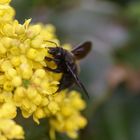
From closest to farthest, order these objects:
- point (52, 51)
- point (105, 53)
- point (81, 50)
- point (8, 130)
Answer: point (8, 130) < point (52, 51) < point (81, 50) < point (105, 53)

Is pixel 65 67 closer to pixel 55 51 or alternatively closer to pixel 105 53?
pixel 55 51

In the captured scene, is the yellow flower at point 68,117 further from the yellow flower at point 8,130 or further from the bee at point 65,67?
the yellow flower at point 8,130

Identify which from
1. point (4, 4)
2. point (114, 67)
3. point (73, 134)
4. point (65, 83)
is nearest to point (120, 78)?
point (114, 67)

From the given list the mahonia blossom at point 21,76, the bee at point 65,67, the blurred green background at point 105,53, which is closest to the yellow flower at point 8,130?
the mahonia blossom at point 21,76

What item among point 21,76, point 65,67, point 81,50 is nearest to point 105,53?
point 81,50

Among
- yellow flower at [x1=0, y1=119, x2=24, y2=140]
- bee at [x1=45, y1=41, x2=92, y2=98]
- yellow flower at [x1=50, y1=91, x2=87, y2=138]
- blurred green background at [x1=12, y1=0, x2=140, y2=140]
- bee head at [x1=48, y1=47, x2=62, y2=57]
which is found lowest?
blurred green background at [x1=12, y1=0, x2=140, y2=140]

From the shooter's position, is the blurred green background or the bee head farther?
the blurred green background

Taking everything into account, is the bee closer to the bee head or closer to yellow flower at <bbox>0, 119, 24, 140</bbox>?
the bee head

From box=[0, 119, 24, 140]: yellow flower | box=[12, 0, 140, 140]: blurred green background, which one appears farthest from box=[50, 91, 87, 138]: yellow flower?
box=[12, 0, 140, 140]: blurred green background
